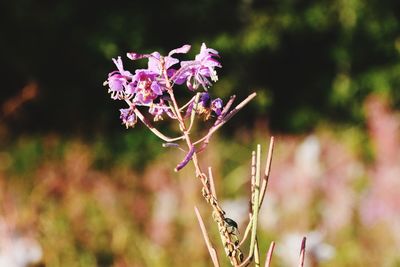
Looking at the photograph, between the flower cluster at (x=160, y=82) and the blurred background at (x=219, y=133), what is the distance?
4.97 feet

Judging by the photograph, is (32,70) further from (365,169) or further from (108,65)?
(365,169)

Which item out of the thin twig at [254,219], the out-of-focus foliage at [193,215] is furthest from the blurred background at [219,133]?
the thin twig at [254,219]

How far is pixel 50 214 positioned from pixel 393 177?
1395 mm

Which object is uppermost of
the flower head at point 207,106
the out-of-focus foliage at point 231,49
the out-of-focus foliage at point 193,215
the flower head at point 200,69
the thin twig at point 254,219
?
the out-of-focus foliage at point 231,49

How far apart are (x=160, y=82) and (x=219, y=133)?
5341mm

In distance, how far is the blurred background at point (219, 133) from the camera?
2777mm

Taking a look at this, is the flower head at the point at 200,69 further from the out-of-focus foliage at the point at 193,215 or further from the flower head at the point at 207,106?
the out-of-focus foliage at the point at 193,215

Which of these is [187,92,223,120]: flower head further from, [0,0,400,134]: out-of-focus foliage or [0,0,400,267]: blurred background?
[0,0,400,134]: out-of-focus foliage

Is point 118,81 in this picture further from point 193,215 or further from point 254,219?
point 193,215

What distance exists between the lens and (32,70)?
22.1 feet

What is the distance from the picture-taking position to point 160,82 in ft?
2.27

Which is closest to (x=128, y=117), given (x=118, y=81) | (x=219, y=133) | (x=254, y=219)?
(x=118, y=81)

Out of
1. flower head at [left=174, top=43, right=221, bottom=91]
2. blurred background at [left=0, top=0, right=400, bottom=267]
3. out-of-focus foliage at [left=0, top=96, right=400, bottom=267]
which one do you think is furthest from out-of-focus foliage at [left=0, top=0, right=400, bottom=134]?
flower head at [left=174, top=43, right=221, bottom=91]

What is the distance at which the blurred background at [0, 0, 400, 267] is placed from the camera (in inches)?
109
